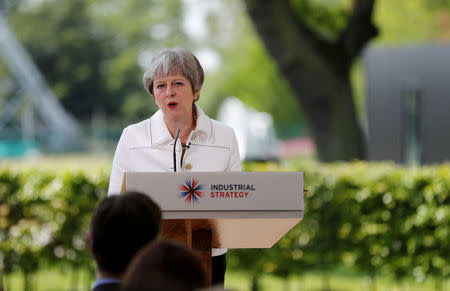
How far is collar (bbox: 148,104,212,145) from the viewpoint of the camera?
11.4 feet

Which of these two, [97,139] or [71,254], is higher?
→ [97,139]

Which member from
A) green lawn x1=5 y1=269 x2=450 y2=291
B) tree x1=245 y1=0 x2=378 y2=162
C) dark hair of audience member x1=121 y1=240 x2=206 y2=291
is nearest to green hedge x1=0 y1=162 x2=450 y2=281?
green lawn x1=5 y1=269 x2=450 y2=291

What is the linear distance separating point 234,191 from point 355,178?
5116 mm

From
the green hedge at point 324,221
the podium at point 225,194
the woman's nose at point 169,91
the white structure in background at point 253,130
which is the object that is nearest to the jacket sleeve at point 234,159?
the woman's nose at point 169,91

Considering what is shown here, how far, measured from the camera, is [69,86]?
57.2 metres

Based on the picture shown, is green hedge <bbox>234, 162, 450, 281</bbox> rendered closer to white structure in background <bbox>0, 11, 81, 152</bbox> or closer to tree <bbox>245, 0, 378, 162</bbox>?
tree <bbox>245, 0, 378, 162</bbox>

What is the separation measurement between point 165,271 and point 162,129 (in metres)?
1.74

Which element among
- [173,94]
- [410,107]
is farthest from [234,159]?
[410,107]

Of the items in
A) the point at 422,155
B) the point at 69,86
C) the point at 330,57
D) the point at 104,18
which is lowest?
the point at 422,155

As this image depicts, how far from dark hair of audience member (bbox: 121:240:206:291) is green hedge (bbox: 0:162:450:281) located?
5.83 m

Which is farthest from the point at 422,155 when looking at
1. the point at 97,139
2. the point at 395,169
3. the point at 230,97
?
the point at 97,139

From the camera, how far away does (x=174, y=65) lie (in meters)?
3.43

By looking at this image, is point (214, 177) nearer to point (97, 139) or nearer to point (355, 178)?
point (355, 178)

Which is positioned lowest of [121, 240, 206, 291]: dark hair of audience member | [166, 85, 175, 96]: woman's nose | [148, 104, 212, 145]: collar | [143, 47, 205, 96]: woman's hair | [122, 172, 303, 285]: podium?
[121, 240, 206, 291]: dark hair of audience member
